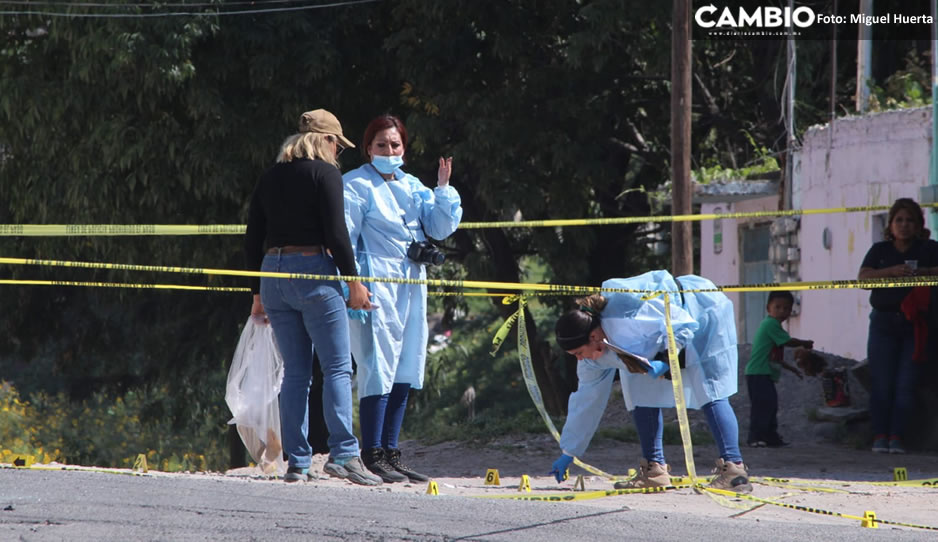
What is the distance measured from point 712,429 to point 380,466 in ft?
5.18

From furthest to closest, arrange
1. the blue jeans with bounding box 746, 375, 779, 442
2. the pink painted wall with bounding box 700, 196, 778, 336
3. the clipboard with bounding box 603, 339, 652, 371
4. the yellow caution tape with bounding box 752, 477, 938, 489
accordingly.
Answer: the pink painted wall with bounding box 700, 196, 778, 336 → the blue jeans with bounding box 746, 375, 779, 442 → the yellow caution tape with bounding box 752, 477, 938, 489 → the clipboard with bounding box 603, 339, 652, 371

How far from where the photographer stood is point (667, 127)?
Result: 57.6ft

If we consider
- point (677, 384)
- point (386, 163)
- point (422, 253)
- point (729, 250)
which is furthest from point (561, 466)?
point (729, 250)

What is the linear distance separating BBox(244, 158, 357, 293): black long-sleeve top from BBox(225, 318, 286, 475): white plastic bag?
3.48ft

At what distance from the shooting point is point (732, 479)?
257 inches

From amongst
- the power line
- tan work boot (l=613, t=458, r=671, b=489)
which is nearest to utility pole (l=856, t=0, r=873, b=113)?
the power line

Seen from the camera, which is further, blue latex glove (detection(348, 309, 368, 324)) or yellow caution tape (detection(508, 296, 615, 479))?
yellow caution tape (detection(508, 296, 615, 479))

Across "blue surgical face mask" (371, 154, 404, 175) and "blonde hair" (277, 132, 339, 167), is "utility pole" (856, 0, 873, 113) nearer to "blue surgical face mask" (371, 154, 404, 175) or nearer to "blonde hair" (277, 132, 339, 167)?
"blue surgical face mask" (371, 154, 404, 175)

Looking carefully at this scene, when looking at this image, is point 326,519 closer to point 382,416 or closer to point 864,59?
point 382,416

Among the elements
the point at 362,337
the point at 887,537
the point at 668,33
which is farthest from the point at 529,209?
the point at 887,537

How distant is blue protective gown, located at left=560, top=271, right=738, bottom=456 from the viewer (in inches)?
251

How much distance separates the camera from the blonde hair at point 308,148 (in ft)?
20.6

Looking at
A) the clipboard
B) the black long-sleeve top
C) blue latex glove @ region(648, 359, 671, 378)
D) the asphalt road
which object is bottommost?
the asphalt road

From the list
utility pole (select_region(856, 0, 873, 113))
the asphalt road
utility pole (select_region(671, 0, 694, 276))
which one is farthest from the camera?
utility pole (select_region(856, 0, 873, 113))
